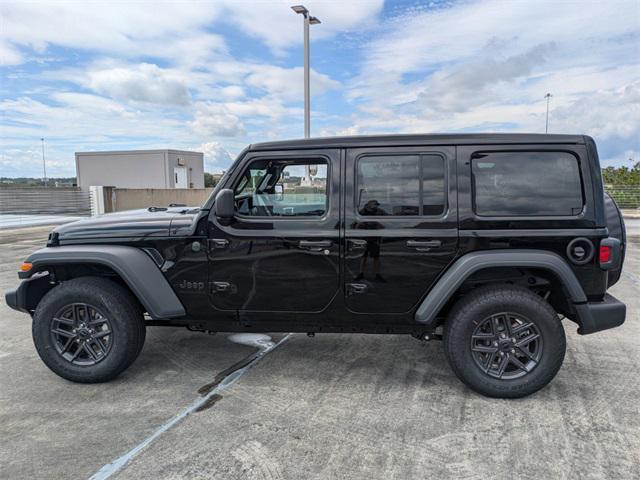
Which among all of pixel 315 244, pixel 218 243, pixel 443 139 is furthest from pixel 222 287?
pixel 443 139

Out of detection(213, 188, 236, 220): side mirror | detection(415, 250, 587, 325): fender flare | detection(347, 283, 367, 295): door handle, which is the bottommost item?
detection(347, 283, 367, 295): door handle

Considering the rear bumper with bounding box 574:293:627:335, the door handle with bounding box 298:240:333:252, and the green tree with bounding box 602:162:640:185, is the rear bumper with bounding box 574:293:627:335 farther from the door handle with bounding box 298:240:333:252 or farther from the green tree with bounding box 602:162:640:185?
the green tree with bounding box 602:162:640:185

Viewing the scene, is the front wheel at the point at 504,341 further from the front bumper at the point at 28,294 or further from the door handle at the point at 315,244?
the front bumper at the point at 28,294

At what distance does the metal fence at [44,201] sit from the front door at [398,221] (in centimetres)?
1783

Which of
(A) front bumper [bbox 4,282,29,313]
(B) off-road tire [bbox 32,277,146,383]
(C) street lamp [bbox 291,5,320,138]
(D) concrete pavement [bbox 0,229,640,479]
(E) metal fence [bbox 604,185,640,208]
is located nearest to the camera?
(D) concrete pavement [bbox 0,229,640,479]

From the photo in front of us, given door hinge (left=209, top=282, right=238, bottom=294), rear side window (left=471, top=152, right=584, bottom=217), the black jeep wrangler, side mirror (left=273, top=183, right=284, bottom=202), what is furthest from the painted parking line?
rear side window (left=471, top=152, right=584, bottom=217)

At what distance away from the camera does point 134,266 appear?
361 centimetres

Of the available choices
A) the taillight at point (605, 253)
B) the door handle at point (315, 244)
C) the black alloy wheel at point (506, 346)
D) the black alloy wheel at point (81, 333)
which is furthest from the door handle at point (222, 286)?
the taillight at point (605, 253)

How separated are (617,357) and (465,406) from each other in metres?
1.83

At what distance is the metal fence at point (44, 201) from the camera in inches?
683

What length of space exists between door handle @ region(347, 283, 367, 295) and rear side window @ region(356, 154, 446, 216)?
1.72 ft

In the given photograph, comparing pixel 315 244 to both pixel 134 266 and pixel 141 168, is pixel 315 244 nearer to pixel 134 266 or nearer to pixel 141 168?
pixel 134 266

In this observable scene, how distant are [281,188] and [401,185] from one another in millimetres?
916

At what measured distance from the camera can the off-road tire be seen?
3650 millimetres
